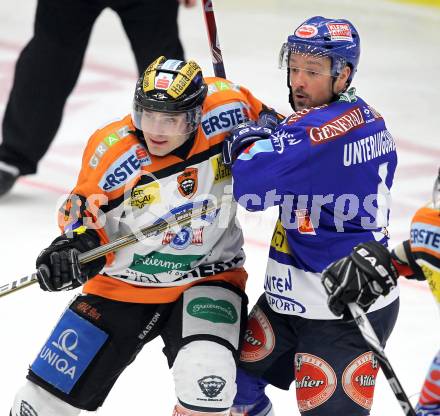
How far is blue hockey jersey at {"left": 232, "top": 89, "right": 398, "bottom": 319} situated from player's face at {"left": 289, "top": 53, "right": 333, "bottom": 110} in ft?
0.16

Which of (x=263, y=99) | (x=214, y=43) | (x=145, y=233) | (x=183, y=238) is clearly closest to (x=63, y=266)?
(x=145, y=233)

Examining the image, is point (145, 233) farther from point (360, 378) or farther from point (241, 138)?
point (360, 378)

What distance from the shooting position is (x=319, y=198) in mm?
2898

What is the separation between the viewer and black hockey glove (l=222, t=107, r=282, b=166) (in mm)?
2957

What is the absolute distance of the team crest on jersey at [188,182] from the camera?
3.05 meters

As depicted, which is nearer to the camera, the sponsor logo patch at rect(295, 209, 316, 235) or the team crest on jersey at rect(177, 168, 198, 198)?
the sponsor logo patch at rect(295, 209, 316, 235)

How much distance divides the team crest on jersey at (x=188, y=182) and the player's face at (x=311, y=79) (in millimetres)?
328

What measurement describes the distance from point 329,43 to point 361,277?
72 cm

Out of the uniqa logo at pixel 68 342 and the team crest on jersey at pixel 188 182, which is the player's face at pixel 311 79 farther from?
the uniqa logo at pixel 68 342

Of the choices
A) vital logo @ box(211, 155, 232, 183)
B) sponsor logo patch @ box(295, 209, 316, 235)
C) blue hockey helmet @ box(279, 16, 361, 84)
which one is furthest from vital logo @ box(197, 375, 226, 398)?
blue hockey helmet @ box(279, 16, 361, 84)

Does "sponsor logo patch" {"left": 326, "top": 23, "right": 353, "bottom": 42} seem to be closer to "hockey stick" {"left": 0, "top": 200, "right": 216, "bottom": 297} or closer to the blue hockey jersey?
the blue hockey jersey

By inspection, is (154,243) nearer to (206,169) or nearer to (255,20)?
(206,169)

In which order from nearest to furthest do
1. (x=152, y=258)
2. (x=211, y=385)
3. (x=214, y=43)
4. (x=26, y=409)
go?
(x=211, y=385) < (x=26, y=409) < (x=152, y=258) < (x=214, y=43)

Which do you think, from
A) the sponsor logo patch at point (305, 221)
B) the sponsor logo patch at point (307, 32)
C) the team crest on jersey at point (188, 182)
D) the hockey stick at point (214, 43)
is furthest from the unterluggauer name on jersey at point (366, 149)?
the hockey stick at point (214, 43)
